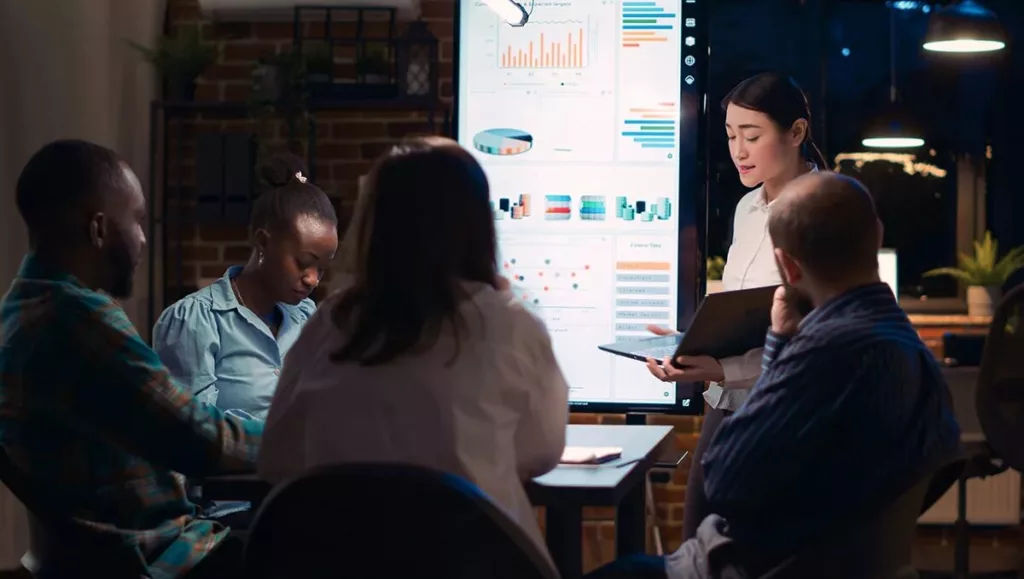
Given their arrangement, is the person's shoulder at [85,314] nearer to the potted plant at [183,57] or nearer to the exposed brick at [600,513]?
the exposed brick at [600,513]

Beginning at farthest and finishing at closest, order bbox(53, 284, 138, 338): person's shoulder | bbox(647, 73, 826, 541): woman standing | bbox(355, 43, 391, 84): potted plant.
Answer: bbox(355, 43, 391, 84): potted plant → bbox(647, 73, 826, 541): woman standing → bbox(53, 284, 138, 338): person's shoulder

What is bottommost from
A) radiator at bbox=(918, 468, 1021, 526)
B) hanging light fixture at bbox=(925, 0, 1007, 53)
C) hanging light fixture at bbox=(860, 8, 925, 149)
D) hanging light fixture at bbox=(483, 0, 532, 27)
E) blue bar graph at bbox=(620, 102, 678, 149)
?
radiator at bbox=(918, 468, 1021, 526)

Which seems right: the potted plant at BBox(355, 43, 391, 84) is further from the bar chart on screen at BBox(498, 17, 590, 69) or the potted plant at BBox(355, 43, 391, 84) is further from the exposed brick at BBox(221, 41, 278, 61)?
the bar chart on screen at BBox(498, 17, 590, 69)

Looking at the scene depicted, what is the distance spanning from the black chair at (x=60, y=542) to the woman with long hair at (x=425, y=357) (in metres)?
0.33

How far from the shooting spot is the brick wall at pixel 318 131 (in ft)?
13.9

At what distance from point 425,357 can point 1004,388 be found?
293 centimetres

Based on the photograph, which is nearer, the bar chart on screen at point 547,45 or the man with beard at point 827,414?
the man with beard at point 827,414

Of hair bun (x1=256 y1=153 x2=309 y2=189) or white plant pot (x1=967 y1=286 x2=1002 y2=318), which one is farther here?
white plant pot (x1=967 y1=286 x2=1002 y2=318)

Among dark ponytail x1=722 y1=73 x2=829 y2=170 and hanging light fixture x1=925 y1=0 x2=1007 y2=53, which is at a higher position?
hanging light fixture x1=925 y1=0 x2=1007 y2=53

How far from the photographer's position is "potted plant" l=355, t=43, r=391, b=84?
4078 millimetres

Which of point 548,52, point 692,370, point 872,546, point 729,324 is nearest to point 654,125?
point 548,52

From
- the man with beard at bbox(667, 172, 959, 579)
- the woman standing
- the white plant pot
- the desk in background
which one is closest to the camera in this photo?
the man with beard at bbox(667, 172, 959, 579)

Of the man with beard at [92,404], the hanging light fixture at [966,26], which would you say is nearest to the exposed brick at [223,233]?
the man with beard at [92,404]

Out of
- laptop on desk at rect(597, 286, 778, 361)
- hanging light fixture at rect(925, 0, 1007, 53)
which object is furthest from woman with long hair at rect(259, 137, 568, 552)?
hanging light fixture at rect(925, 0, 1007, 53)
